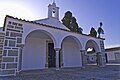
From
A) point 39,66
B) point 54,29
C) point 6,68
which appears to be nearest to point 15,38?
point 6,68

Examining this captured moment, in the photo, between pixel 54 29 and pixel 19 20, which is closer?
pixel 19 20

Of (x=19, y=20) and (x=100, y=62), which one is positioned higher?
(x=19, y=20)

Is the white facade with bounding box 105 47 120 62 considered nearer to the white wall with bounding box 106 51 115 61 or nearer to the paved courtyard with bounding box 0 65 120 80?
the white wall with bounding box 106 51 115 61

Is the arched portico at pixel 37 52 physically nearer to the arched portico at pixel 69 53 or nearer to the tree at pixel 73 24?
the arched portico at pixel 69 53

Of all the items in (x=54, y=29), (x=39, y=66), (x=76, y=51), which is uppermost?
(x=54, y=29)

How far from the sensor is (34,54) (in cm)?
973

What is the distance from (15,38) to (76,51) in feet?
24.8

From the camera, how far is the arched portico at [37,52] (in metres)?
9.27

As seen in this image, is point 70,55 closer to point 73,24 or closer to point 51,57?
point 51,57

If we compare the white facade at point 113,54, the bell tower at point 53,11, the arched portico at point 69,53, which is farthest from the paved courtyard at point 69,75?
the white facade at point 113,54

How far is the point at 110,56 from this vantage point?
2378 centimetres

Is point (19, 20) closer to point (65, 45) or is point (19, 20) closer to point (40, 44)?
point (40, 44)

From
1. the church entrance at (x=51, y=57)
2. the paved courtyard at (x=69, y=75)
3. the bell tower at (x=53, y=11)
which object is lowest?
the paved courtyard at (x=69, y=75)

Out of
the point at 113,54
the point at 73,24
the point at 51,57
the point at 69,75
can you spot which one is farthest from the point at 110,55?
the point at 69,75
